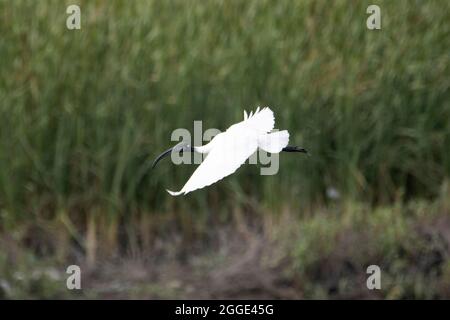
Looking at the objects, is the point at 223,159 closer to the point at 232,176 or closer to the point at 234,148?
the point at 234,148

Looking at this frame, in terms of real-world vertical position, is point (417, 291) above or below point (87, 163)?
below

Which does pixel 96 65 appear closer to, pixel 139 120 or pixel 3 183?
pixel 139 120

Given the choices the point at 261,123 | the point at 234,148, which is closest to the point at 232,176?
the point at 261,123

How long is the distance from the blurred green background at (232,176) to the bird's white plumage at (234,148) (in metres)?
2.05

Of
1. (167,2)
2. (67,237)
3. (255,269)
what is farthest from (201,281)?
(167,2)

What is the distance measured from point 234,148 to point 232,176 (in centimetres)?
242

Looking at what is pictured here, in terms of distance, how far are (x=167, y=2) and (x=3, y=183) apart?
1.18 meters

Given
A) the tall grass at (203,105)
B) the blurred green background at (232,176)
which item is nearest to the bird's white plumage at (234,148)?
the blurred green background at (232,176)

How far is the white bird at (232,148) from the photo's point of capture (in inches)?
108

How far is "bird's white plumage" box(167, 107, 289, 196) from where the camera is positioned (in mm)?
2746

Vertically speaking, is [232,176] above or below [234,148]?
above

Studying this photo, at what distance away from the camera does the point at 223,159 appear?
111 inches

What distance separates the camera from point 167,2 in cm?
576
